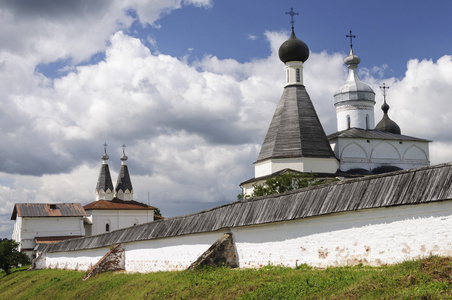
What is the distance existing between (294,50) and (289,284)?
21.4m

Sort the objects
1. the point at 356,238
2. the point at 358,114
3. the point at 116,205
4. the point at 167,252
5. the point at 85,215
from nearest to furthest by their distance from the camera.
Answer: the point at 356,238, the point at 167,252, the point at 358,114, the point at 85,215, the point at 116,205

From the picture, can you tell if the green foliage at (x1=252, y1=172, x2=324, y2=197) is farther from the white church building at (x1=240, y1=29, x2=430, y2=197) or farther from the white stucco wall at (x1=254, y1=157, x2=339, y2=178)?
the white stucco wall at (x1=254, y1=157, x2=339, y2=178)

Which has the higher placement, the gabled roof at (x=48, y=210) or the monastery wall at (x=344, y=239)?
the gabled roof at (x=48, y=210)

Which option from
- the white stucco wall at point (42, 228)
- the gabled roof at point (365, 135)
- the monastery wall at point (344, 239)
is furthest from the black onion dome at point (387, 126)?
the monastery wall at point (344, 239)

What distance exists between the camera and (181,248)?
12.5 metres

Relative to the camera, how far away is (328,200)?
28.5ft

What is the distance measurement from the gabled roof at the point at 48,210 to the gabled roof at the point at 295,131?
16.8 m

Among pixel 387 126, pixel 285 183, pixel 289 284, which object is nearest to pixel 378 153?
pixel 387 126

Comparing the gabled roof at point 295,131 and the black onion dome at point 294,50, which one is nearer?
the gabled roof at point 295,131

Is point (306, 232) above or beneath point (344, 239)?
above

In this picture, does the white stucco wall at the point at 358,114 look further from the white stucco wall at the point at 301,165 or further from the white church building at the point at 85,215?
the white church building at the point at 85,215

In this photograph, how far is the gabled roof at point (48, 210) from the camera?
3534cm

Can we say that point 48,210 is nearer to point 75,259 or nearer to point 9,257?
point 9,257

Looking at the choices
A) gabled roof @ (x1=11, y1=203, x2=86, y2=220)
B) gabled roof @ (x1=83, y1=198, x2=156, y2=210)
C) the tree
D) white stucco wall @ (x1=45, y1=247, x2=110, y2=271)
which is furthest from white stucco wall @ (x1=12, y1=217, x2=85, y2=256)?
white stucco wall @ (x1=45, y1=247, x2=110, y2=271)
